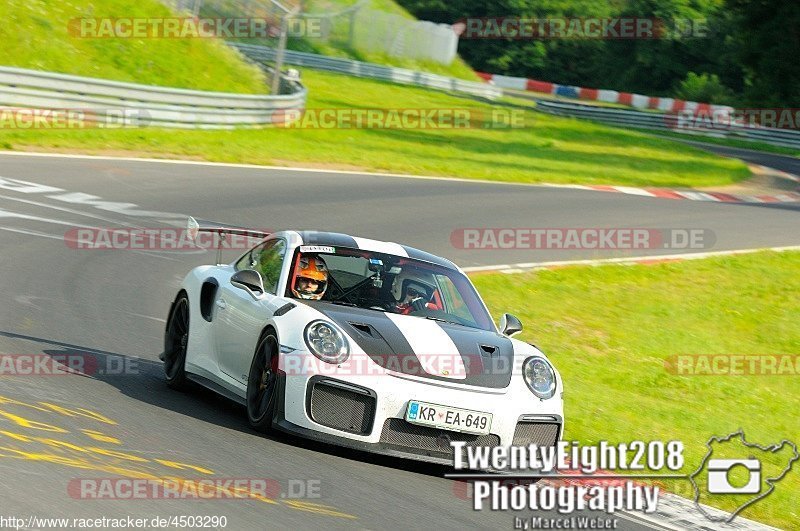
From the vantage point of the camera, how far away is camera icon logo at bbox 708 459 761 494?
816 cm

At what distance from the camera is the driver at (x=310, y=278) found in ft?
27.7

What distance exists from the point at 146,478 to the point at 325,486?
36.5 inches

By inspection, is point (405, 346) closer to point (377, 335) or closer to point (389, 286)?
point (377, 335)

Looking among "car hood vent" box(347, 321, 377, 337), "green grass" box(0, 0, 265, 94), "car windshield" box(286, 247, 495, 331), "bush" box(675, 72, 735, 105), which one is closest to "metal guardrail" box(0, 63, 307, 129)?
"green grass" box(0, 0, 265, 94)

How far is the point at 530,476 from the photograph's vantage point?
754 centimetres

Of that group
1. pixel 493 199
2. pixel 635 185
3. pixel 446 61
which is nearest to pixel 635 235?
pixel 493 199

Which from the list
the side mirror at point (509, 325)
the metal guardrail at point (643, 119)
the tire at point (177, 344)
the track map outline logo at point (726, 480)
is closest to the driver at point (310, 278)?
the tire at point (177, 344)

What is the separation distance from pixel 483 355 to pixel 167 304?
563cm

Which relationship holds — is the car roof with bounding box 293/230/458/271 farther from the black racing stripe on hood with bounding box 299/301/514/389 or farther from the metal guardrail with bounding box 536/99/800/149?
the metal guardrail with bounding box 536/99/800/149

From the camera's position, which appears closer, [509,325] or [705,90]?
[509,325]

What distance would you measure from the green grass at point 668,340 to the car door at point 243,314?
7.83 feet

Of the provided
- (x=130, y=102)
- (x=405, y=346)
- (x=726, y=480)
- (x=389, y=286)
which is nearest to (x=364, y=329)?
(x=405, y=346)

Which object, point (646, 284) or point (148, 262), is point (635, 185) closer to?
point (646, 284)

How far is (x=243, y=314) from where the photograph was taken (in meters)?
8.38
